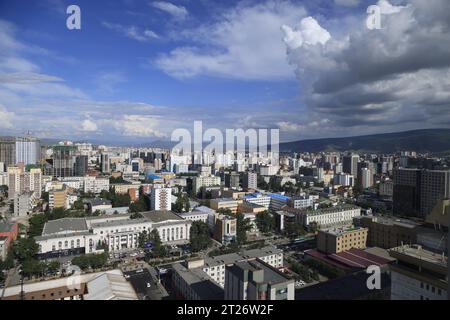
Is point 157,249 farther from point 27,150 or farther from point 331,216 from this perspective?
point 27,150

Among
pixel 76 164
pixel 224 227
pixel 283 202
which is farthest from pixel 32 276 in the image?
pixel 76 164

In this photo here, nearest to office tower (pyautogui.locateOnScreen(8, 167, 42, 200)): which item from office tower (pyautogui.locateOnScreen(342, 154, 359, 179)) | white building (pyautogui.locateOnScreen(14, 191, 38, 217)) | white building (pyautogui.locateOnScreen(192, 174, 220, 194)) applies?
white building (pyautogui.locateOnScreen(14, 191, 38, 217))

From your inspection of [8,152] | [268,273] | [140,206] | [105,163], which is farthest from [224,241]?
[8,152]

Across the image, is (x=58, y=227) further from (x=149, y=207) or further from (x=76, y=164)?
(x=76, y=164)

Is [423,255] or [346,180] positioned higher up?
[423,255]

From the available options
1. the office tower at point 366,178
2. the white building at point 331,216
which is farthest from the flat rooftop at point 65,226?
the office tower at point 366,178

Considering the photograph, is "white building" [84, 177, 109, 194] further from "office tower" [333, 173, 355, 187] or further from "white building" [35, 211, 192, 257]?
"office tower" [333, 173, 355, 187]
